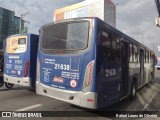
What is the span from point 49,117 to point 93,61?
7.10 ft

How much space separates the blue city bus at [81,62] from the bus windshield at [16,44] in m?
2.17

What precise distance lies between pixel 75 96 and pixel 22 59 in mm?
4326

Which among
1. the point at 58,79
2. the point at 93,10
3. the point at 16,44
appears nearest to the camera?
the point at 58,79

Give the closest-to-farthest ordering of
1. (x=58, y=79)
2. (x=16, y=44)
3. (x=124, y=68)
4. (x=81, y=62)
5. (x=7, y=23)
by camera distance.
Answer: (x=81, y=62), (x=58, y=79), (x=124, y=68), (x=16, y=44), (x=7, y=23)

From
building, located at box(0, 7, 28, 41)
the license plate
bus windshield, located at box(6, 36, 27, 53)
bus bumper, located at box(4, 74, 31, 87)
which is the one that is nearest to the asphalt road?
bus bumper, located at box(4, 74, 31, 87)

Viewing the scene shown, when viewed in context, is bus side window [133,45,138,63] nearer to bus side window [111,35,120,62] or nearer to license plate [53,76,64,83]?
bus side window [111,35,120,62]

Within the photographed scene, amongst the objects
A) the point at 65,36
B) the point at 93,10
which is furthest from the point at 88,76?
the point at 93,10

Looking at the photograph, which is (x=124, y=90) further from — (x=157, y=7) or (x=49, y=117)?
(x=157, y=7)

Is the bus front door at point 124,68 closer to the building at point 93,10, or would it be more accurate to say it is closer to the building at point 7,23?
the building at point 7,23

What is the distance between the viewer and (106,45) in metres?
7.12

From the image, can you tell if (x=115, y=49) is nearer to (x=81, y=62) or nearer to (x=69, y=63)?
(x=81, y=62)

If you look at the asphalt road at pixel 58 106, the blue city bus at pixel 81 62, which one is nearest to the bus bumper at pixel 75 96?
the blue city bus at pixel 81 62

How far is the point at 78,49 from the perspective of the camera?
22.7ft

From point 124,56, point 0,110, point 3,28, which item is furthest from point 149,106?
point 3,28
